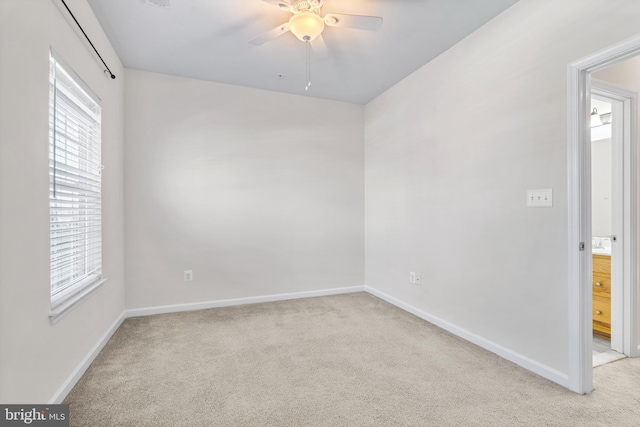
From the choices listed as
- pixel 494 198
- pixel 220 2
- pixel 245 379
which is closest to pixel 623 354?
pixel 494 198

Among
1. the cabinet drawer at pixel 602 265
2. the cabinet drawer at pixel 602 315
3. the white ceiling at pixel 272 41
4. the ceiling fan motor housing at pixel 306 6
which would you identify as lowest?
the cabinet drawer at pixel 602 315

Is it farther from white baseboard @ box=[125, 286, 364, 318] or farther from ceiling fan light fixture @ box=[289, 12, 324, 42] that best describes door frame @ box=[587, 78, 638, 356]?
white baseboard @ box=[125, 286, 364, 318]

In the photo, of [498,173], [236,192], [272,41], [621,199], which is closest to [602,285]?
[621,199]

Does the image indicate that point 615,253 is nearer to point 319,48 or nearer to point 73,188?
point 319,48

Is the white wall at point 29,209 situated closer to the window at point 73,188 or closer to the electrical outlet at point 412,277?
the window at point 73,188

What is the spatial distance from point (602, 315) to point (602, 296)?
0.54 feet

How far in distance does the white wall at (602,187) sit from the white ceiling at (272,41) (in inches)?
87.0

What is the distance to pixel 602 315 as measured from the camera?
266 centimetres

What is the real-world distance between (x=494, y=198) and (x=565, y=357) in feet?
3.74

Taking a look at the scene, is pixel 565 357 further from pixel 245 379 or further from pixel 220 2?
pixel 220 2

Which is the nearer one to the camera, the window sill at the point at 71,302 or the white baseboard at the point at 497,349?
the window sill at the point at 71,302

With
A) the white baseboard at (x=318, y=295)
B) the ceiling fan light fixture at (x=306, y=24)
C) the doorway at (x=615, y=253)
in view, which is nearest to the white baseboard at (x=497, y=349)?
the white baseboard at (x=318, y=295)

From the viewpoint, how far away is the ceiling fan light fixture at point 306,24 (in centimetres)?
203

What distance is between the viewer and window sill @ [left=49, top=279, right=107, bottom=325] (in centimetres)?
165
